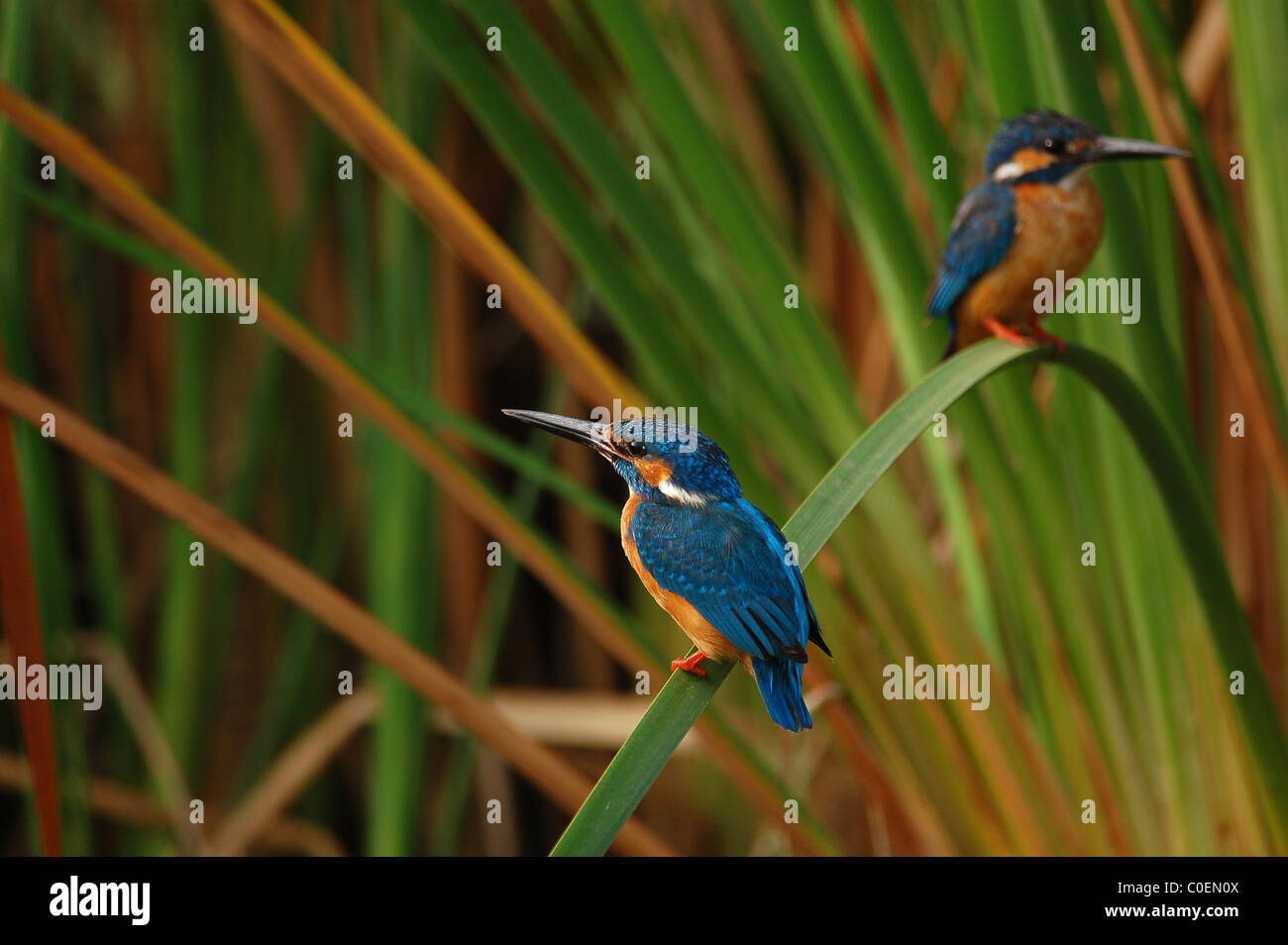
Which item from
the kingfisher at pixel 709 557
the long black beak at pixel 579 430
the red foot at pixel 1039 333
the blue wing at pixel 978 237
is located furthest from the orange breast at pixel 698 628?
the blue wing at pixel 978 237

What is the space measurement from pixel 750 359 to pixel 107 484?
1.70m

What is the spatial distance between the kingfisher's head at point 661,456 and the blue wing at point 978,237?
0.52 meters

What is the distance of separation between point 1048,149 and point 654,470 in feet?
2.28

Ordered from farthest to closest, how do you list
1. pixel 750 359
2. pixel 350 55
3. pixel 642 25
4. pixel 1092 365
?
pixel 350 55
pixel 750 359
pixel 642 25
pixel 1092 365

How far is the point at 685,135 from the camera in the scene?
1.33 m

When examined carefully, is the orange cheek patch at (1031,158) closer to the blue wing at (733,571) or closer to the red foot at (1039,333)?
the red foot at (1039,333)

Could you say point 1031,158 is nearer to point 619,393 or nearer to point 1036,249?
point 1036,249

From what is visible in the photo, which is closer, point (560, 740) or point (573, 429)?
point (573, 429)

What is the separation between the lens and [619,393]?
4.55 feet

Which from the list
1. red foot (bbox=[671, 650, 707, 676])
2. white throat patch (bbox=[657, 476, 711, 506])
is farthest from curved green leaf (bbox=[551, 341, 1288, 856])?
white throat patch (bbox=[657, 476, 711, 506])

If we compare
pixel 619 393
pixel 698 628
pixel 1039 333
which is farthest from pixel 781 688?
pixel 1039 333

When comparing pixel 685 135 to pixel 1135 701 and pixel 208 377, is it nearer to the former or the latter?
pixel 1135 701
